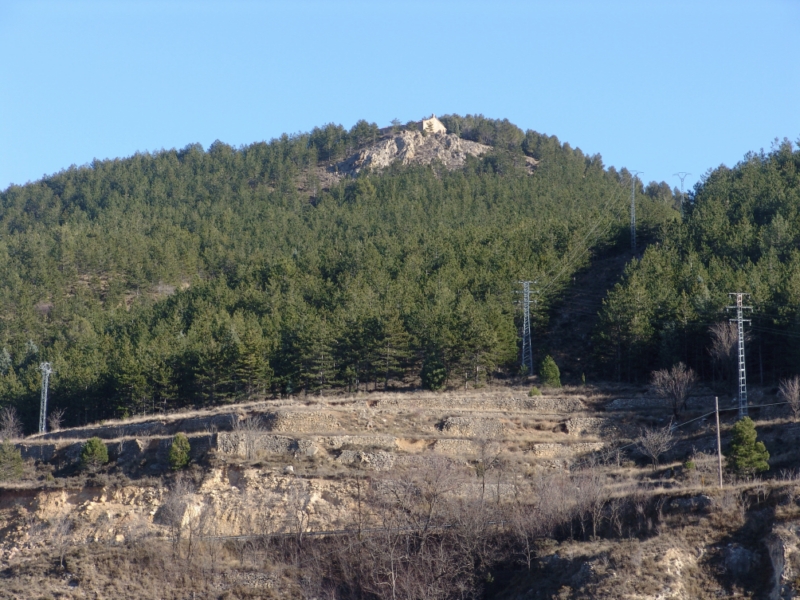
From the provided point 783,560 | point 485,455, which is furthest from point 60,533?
point 783,560

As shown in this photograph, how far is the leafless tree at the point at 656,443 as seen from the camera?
48969mm

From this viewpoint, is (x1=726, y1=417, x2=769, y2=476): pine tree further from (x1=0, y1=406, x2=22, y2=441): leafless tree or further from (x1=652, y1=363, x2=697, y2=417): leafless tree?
(x1=0, y1=406, x2=22, y2=441): leafless tree

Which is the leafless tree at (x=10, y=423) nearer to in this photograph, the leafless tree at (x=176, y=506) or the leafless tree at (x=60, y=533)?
the leafless tree at (x=60, y=533)

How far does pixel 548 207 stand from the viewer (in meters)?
108

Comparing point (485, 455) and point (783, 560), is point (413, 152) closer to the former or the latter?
point (485, 455)

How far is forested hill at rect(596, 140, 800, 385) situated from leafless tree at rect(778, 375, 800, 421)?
2.57 meters

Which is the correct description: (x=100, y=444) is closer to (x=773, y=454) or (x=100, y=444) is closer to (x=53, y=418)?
(x=53, y=418)

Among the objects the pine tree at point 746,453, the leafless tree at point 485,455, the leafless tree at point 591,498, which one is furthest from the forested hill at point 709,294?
the leafless tree at point 591,498

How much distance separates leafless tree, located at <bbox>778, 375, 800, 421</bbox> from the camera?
1954 inches

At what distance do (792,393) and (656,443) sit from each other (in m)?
7.75

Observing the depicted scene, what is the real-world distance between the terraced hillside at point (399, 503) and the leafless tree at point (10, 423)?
7216 mm

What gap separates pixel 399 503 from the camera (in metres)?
46.2

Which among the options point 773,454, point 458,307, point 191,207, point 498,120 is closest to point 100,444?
point 458,307

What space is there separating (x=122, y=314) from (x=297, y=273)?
52.2 feet
